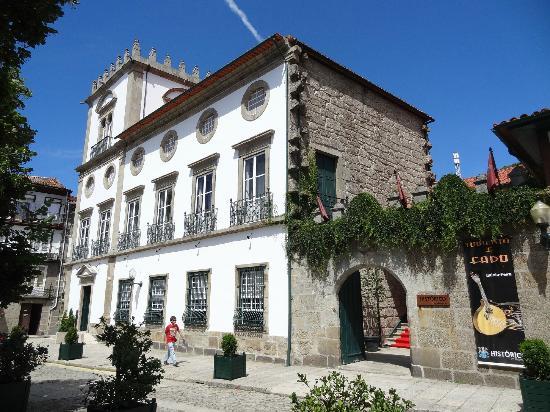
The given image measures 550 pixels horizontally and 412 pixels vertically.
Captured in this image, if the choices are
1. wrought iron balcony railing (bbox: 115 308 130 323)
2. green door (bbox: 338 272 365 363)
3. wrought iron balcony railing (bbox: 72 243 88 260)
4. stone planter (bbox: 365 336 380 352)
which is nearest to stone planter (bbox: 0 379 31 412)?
green door (bbox: 338 272 365 363)

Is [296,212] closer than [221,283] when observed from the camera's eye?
Yes

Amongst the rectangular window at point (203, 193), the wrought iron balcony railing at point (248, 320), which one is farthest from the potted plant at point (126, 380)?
the rectangular window at point (203, 193)

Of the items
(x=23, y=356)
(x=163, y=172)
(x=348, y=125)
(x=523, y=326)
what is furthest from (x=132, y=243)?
(x=523, y=326)

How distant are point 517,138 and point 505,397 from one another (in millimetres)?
4899

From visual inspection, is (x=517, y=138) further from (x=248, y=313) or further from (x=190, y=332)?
(x=190, y=332)

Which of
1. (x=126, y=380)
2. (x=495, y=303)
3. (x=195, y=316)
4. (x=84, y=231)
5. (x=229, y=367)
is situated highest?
(x=84, y=231)

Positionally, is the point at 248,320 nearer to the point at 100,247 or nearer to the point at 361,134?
the point at 361,134

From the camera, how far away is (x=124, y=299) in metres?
17.9

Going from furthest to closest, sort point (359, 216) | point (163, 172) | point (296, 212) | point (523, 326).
Result: point (163, 172)
point (296, 212)
point (359, 216)
point (523, 326)

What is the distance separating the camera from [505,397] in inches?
279

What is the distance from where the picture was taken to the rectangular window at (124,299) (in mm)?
17500

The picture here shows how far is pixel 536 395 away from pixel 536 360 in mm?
479

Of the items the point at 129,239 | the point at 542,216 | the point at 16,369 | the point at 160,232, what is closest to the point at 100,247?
the point at 129,239

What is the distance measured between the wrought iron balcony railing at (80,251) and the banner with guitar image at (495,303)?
1907 cm
